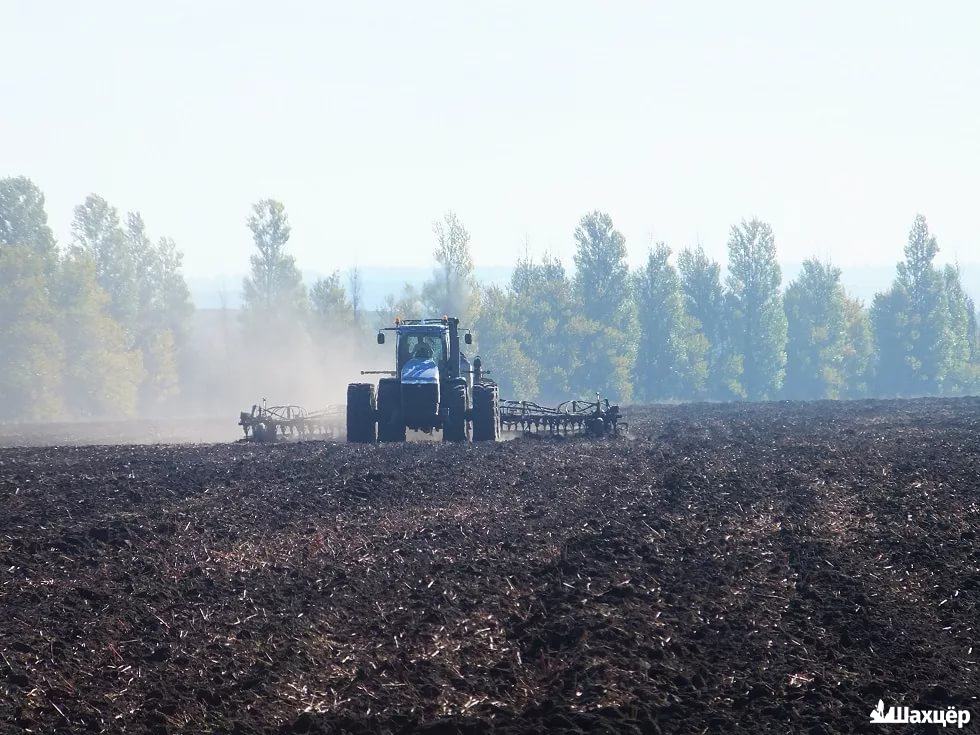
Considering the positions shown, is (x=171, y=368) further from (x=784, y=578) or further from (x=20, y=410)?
(x=784, y=578)

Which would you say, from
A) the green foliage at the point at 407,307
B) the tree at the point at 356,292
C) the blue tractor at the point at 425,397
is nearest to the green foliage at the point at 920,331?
the green foliage at the point at 407,307

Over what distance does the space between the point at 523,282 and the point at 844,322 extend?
87.0 ft

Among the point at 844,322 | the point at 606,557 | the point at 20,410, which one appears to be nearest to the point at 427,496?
the point at 606,557

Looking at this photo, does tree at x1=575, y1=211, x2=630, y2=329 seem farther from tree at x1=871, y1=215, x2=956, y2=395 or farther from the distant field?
the distant field

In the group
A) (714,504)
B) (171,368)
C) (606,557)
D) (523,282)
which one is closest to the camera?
(606,557)

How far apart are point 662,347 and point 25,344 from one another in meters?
45.2

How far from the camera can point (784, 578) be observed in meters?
13.8

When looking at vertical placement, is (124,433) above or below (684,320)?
below

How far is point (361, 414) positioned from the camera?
31188 mm

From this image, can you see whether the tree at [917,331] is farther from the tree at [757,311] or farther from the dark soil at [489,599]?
the dark soil at [489,599]

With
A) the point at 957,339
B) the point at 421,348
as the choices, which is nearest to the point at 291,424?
the point at 421,348

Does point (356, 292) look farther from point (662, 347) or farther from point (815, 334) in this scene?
point (815, 334)

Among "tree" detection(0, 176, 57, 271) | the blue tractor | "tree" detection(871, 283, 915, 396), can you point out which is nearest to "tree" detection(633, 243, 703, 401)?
"tree" detection(871, 283, 915, 396)

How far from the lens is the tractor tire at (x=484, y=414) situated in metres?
30.8
